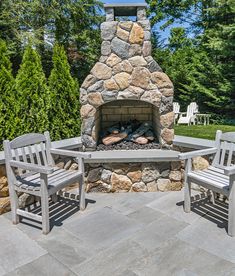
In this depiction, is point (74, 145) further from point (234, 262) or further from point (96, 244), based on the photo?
point (234, 262)

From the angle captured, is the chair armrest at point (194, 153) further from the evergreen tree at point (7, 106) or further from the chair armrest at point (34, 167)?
the evergreen tree at point (7, 106)

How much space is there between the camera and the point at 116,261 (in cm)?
196

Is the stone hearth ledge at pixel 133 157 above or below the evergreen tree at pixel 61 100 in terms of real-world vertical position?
below

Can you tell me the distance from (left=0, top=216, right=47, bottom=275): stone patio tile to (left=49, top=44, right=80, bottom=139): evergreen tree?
244 centimetres

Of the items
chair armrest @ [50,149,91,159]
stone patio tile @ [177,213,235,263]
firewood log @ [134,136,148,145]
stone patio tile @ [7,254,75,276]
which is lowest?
stone patio tile @ [177,213,235,263]

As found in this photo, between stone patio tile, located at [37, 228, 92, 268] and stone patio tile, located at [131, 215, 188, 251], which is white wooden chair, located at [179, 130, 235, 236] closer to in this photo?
stone patio tile, located at [131, 215, 188, 251]

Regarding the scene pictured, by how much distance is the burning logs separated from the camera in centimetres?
388

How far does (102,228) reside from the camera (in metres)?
2.46

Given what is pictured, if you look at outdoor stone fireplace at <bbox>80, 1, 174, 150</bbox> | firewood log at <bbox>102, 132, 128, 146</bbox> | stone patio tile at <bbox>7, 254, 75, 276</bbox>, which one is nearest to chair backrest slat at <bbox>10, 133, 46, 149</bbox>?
outdoor stone fireplace at <bbox>80, 1, 174, 150</bbox>

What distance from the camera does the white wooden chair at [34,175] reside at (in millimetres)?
2240

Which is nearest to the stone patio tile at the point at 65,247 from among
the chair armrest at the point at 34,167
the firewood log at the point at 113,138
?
the chair armrest at the point at 34,167

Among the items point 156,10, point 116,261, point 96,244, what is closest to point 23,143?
point 96,244

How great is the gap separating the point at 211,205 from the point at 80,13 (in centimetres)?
845

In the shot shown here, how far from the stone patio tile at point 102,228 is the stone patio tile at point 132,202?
0.44 feet
